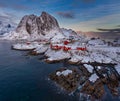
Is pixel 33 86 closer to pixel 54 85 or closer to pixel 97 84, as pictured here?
pixel 54 85

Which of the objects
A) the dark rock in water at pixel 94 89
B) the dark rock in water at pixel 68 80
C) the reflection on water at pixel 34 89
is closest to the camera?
the reflection on water at pixel 34 89

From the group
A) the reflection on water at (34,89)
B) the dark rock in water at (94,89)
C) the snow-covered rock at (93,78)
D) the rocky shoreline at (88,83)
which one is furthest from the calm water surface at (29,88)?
the snow-covered rock at (93,78)

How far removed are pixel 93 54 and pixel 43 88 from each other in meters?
34.4

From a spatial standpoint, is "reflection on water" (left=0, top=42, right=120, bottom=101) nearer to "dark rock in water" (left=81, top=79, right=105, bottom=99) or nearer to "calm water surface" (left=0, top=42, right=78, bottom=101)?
"calm water surface" (left=0, top=42, right=78, bottom=101)

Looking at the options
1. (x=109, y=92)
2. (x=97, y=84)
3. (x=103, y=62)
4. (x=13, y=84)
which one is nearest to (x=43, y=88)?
(x=13, y=84)

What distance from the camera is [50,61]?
5441 centimetres

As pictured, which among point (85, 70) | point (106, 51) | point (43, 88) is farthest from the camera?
point (106, 51)

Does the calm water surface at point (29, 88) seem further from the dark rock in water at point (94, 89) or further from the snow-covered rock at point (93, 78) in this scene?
the snow-covered rock at point (93, 78)

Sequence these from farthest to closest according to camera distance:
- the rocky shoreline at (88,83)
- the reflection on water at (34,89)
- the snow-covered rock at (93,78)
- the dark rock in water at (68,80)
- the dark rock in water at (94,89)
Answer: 1. the snow-covered rock at (93,78)
2. the dark rock in water at (68,80)
3. the rocky shoreline at (88,83)
4. the dark rock in water at (94,89)
5. the reflection on water at (34,89)

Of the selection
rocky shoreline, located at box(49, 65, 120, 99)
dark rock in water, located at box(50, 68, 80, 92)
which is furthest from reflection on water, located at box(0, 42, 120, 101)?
dark rock in water, located at box(50, 68, 80, 92)

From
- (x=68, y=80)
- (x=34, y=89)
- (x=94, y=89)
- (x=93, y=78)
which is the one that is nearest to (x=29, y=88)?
(x=34, y=89)

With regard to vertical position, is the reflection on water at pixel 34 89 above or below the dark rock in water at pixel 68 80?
below

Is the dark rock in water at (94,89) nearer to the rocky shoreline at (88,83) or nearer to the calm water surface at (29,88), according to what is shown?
the rocky shoreline at (88,83)

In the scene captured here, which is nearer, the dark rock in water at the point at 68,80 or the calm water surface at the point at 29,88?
the calm water surface at the point at 29,88
